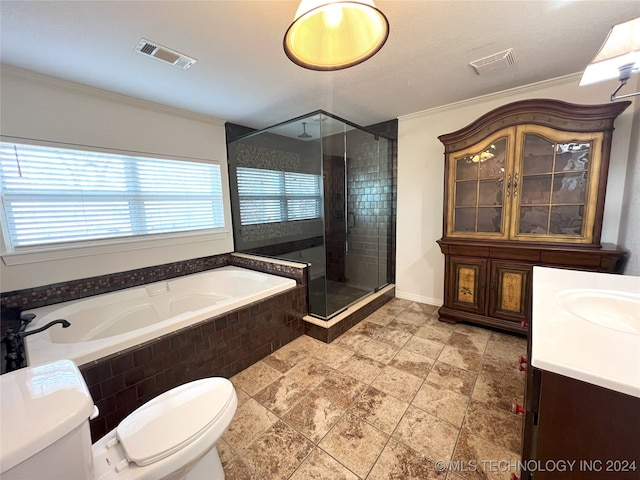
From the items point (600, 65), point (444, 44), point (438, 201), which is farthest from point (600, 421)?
point (438, 201)

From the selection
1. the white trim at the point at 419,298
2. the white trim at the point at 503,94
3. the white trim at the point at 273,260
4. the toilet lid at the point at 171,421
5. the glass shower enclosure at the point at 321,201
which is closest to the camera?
the toilet lid at the point at 171,421

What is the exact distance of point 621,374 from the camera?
65cm

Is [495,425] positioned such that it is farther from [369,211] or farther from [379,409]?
[369,211]

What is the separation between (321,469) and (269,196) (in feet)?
9.47

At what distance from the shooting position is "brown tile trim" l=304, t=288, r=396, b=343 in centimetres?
239

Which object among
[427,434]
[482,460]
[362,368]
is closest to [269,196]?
[362,368]

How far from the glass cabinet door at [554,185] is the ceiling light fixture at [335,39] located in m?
1.89

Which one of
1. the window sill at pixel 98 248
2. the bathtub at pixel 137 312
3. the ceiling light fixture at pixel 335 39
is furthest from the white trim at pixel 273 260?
the ceiling light fixture at pixel 335 39

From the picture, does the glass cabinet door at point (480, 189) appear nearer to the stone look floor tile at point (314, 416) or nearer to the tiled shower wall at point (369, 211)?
the tiled shower wall at point (369, 211)

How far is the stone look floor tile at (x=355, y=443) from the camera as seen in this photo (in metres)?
1.29

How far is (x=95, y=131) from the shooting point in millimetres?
2207

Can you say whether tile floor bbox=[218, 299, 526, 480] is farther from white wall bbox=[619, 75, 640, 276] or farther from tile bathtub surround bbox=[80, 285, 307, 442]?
white wall bbox=[619, 75, 640, 276]

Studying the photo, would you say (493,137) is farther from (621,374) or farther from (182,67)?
(182,67)

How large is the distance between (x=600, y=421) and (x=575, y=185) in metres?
2.16
